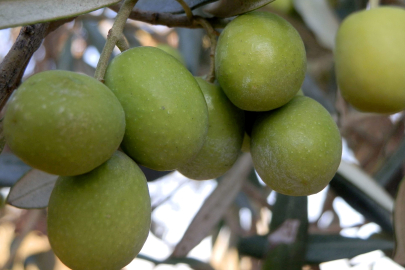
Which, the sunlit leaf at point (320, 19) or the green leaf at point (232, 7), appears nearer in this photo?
the green leaf at point (232, 7)

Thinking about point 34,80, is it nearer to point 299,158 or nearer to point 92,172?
point 92,172

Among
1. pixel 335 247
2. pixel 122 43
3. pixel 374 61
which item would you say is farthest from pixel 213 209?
pixel 122 43

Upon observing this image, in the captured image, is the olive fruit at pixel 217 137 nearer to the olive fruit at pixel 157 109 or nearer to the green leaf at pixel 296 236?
the olive fruit at pixel 157 109

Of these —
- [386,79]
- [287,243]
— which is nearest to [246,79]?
[386,79]

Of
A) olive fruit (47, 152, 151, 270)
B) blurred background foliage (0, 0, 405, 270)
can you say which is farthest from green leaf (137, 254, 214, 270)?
olive fruit (47, 152, 151, 270)

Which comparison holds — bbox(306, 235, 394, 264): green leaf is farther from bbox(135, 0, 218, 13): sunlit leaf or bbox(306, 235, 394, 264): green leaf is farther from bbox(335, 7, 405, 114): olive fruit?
bbox(135, 0, 218, 13): sunlit leaf

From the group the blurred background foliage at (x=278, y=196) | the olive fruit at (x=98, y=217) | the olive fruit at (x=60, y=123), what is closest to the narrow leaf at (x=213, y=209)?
the blurred background foliage at (x=278, y=196)

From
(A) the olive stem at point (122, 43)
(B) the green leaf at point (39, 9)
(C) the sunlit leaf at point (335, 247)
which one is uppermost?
(B) the green leaf at point (39, 9)
